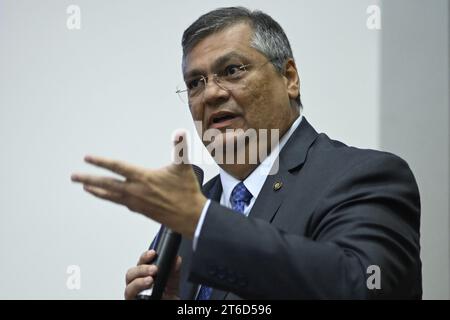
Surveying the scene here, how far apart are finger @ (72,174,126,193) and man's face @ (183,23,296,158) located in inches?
32.7

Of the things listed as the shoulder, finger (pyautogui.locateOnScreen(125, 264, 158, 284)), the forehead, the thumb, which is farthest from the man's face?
the thumb

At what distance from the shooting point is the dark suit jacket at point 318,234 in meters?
1.02

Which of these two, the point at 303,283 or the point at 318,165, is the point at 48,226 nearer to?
the point at 318,165

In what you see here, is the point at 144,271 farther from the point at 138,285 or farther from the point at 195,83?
the point at 195,83

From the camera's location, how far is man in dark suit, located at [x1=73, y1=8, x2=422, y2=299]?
3.34 ft

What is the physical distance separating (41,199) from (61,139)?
0.27m

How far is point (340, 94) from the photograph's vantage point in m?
2.30

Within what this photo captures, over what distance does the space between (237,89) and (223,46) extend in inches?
6.0

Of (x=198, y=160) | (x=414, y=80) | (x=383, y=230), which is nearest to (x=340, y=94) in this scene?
(x=414, y=80)

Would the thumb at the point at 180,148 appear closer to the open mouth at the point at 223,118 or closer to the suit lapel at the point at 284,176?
the suit lapel at the point at 284,176

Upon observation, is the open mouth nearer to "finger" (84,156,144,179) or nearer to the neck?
the neck

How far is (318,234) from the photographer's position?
4.33 feet
